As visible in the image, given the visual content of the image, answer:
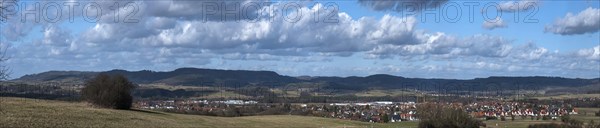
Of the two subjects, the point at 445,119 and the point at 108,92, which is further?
the point at 445,119

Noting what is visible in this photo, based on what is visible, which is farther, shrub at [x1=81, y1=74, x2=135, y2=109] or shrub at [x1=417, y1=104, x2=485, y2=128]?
shrub at [x1=417, y1=104, x2=485, y2=128]

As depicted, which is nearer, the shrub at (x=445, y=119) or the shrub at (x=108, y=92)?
the shrub at (x=108, y=92)

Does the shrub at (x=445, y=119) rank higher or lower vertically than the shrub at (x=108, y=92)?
lower

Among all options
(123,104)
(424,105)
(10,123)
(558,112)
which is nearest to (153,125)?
(10,123)

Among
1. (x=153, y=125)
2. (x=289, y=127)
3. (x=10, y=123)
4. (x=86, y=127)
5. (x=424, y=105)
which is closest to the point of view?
(x=10, y=123)

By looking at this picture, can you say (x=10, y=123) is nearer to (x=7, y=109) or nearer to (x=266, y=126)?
(x=7, y=109)

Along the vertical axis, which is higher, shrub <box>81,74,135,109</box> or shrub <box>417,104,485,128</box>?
shrub <box>81,74,135,109</box>

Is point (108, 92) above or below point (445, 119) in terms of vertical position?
above

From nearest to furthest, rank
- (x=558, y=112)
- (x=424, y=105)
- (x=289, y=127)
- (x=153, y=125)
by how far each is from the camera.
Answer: (x=153, y=125)
(x=289, y=127)
(x=424, y=105)
(x=558, y=112)
